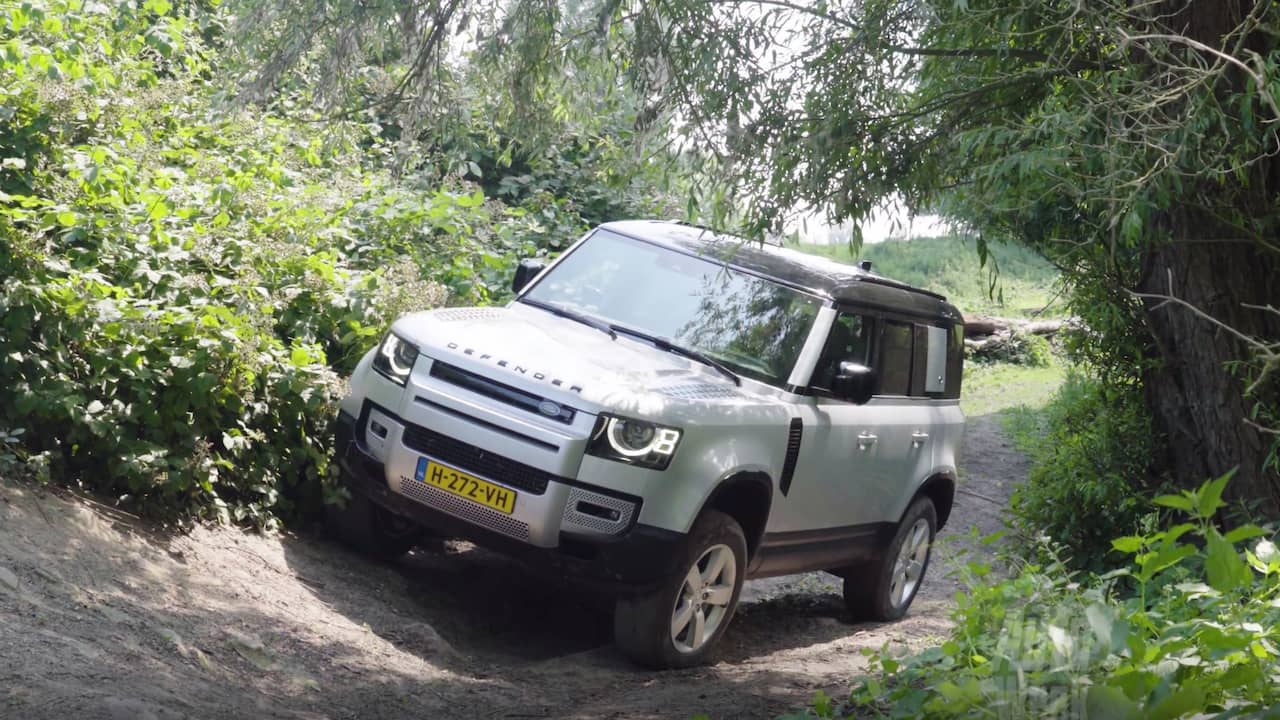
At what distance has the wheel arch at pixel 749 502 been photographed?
6.75 metres

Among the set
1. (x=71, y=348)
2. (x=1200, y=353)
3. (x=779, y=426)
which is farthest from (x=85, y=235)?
(x=1200, y=353)

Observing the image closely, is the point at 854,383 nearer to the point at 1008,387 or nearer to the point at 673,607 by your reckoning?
the point at 673,607

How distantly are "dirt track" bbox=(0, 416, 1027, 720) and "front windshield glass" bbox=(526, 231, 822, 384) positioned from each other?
1722 mm

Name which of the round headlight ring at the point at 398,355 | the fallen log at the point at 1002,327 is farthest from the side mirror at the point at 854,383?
the fallen log at the point at 1002,327

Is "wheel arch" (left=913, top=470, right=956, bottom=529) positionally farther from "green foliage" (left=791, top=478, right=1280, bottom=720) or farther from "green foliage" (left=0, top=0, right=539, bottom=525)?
"green foliage" (left=791, top=478, right=1280, bottom=720)

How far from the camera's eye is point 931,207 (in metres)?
8.38

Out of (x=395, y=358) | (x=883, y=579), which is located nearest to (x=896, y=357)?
(x=883, y=579)

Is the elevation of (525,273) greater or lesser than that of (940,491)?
greater

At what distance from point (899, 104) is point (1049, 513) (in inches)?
176

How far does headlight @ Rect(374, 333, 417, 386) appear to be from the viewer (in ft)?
22.2

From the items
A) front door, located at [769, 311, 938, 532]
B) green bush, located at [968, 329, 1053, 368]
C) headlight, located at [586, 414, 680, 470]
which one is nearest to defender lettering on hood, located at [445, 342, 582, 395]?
headlight, located at [586, 414, 680, 470]

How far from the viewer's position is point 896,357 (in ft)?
27.5

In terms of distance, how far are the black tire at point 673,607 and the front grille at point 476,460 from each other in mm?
759

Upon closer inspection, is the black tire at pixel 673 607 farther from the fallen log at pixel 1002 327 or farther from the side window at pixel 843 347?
the fallen log at pixel 1002 327
